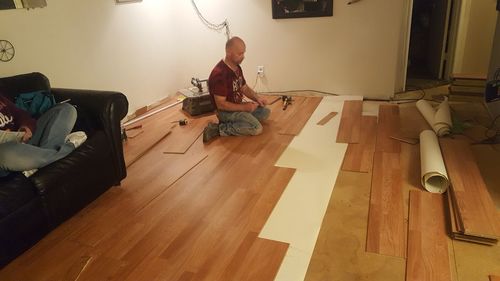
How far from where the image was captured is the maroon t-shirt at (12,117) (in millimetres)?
2078

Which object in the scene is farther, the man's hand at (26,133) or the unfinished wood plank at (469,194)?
the man's hand at (26,133)

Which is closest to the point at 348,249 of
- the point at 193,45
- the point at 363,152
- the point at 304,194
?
the point at 304,194

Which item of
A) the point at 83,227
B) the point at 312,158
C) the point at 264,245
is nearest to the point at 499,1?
the point at 312,158

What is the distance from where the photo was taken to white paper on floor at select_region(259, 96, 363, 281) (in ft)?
5.59

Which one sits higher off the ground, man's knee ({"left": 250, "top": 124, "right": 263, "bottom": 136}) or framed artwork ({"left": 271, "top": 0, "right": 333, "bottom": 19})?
framed artwork ({"left": 271, "top": 0, "right": 333, "bottom": 19})

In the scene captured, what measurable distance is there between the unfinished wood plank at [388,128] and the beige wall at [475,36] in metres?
1.40

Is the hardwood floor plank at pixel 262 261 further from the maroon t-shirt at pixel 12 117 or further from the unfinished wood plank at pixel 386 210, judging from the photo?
the maroon t-shirt at pixel 12 117

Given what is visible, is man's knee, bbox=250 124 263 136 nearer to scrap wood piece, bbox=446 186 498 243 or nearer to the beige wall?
scrap wood piece, bbox=446 186 498 243

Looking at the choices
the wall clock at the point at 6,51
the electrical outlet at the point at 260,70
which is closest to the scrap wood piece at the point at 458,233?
the electrical outlet at the point at 260,70

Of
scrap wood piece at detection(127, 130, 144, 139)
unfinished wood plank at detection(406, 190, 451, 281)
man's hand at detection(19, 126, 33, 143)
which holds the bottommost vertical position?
unfinished wood plank at detection(406, 190, 451, 281)

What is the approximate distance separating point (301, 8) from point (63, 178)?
3.19 meters

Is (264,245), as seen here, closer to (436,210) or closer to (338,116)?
(436,210)

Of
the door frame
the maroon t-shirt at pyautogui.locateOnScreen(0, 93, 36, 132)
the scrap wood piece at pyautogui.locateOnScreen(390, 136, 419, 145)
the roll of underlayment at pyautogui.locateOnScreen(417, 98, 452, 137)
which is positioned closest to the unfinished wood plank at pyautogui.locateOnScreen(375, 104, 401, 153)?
the scrap wood piece at pyautogui.locateOnScreen(390, 136, 419, 145)

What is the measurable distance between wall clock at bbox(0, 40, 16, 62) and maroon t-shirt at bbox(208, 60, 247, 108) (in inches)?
60.9
